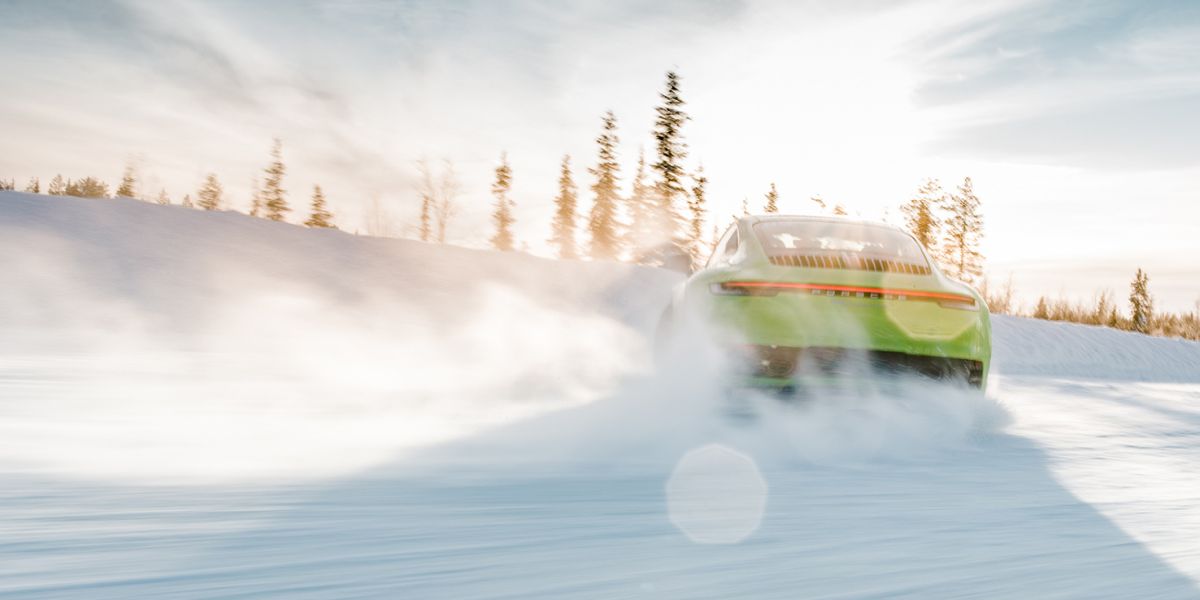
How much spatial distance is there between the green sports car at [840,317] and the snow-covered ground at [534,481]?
0.94ft

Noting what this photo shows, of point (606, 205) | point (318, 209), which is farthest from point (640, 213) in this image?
point (318, 209)

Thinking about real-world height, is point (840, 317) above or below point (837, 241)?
below

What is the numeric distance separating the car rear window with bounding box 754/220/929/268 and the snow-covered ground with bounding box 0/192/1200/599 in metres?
0.86

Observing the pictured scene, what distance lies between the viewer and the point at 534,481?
2951 mm

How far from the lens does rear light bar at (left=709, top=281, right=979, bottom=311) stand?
4523mm

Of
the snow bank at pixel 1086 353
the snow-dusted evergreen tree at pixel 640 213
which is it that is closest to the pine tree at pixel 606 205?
the snow-dusted evergreen tree at pixel 640 213

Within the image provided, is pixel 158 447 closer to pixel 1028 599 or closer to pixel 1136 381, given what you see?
pixel 1028 599

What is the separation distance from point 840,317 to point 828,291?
0.16 m

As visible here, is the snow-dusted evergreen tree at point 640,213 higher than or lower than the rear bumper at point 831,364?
higher

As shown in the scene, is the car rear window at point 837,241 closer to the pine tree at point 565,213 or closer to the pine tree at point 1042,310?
the pine tree at point 1042,310

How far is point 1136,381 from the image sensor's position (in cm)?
1100

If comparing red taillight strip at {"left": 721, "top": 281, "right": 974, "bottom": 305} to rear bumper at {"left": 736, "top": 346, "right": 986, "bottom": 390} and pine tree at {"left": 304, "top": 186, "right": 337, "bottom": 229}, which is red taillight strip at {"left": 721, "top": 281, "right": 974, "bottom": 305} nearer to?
rear bumper at {"left": 736, "top": 346, "right": 986, "bottom": 390}

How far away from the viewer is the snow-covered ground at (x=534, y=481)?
194 cm

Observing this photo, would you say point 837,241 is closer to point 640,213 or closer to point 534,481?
point 534,481
